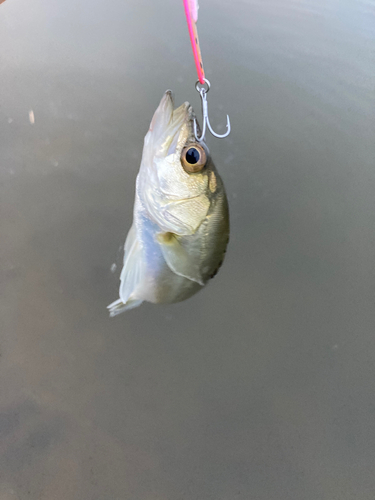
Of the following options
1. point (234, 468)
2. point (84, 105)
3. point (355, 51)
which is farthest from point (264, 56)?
point (234, 468)

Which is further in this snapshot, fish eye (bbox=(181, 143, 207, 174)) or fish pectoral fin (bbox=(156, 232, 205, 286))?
fish pectoral fin (bbox=(156, 232, 205, 286))

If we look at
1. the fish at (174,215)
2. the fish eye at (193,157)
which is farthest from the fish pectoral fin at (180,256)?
the fish eye at (193,157)

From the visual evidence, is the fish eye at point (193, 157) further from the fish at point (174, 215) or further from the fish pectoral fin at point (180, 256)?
the fish pectoral fin at point (180, 256)

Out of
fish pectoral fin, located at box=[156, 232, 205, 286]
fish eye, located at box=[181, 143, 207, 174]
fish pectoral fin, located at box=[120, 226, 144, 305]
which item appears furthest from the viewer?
fish pectoral fin, located at box=[120, 226, 144, 305]

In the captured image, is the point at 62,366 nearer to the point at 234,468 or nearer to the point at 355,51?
the point at 234,468

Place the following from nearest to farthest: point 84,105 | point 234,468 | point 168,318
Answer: point 234,468 < point 168,318 < point 84,105

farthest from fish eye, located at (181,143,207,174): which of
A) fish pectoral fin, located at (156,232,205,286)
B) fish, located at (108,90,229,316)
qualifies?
fish pectoral fin, located at (156,232,205,286)

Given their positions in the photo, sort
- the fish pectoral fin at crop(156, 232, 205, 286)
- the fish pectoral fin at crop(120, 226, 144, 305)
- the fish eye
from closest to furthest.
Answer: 1. the fish eye
2. the fish pectoral fin at crop(156, 232, 205, 286)
3. the fish pectoral fin at crop(120, 226, 144, 305)

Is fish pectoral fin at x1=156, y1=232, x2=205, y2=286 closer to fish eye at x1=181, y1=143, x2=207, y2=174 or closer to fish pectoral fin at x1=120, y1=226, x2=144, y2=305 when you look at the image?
fish pectoral fin at x1=120, y1=226, x2=144, y2=305
